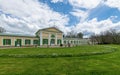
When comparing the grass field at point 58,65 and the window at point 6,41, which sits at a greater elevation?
the window at point 6,41

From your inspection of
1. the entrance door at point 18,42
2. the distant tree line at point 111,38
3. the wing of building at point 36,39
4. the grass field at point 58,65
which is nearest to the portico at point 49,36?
the wing of building at point 36,39

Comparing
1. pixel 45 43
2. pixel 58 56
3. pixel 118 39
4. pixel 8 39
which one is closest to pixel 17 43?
pixel 8 39

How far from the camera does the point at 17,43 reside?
4300cm

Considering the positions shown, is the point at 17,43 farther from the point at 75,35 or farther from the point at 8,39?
the point at 75,35

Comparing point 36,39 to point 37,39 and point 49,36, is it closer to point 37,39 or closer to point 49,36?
point 37,39

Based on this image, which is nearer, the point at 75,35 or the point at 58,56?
the point at 58,56

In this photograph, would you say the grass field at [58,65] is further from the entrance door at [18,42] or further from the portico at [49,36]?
the portico at [49,36]

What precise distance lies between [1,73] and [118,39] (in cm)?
7918

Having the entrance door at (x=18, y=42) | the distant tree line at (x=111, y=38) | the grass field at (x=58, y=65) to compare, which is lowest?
the grass field at (x=58, y=65)

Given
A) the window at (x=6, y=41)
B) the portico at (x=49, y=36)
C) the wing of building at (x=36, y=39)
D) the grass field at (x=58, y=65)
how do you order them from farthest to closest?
the portico at (x=49, y=36) → the wing of building at (x=36, y=39) → the window at (x=6, y=41) → the grass field at (x=58, y=65)

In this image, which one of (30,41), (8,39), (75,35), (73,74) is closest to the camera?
(73,74)

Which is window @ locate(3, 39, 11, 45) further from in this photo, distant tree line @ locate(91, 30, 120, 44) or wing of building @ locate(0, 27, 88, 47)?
distant tree line @ locate(91, 30, 120, 44)

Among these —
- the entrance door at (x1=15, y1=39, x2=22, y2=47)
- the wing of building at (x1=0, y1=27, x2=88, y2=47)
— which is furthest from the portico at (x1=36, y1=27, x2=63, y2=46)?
the entrance door at (x1=15, y1=39, x2=22, y2=47)

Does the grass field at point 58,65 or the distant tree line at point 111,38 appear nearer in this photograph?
the grass field at point 58,65
